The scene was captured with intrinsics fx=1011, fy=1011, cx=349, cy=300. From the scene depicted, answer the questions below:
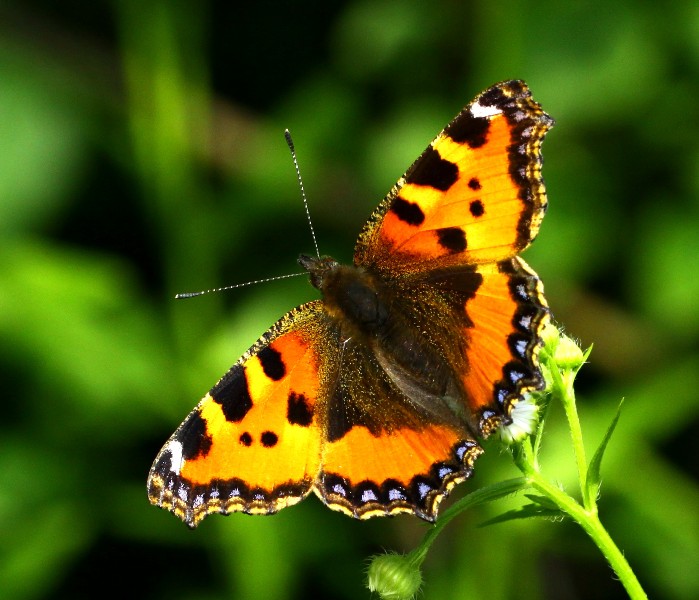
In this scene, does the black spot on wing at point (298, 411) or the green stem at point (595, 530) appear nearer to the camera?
the green stem at point (595, 530)

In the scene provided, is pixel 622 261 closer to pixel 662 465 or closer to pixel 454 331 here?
pixel 662 465

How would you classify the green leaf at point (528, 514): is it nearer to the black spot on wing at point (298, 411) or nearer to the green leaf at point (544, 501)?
the green leaf at point (544, 501)

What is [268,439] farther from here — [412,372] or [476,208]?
[476,208]

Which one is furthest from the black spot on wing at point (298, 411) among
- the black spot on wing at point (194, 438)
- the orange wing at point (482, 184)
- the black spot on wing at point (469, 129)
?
the black spot on wing at point (469, 129)

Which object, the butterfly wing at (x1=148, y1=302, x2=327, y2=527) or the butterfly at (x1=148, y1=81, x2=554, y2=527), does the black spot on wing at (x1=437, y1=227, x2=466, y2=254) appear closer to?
the butterfly at (x1=148, y1=81, x2=554, y2=527)

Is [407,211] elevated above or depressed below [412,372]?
above

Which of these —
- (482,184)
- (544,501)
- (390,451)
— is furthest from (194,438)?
(482,184)

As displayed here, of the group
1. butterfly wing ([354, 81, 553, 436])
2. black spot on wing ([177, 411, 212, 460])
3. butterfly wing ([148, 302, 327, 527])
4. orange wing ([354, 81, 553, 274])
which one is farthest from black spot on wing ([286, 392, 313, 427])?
orange wing ([354, 81, 553, 274])
